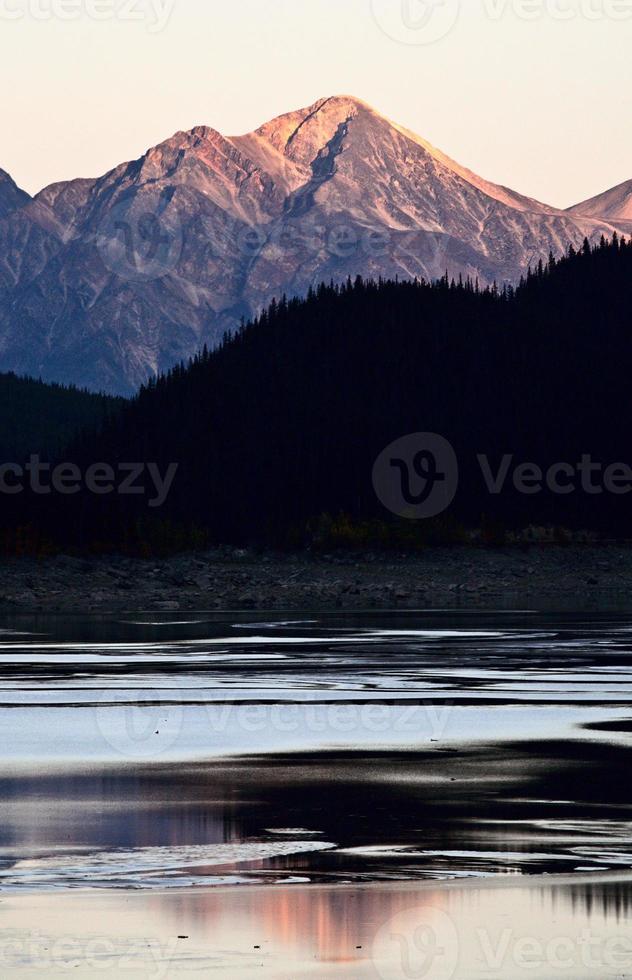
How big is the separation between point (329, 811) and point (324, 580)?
80.9m

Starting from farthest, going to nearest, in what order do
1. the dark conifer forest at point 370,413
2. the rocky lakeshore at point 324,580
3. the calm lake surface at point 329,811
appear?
the dark conifer forest at point 370,413
the rocky lakeshore at point 324,580
the calm lake surface at point 329,811

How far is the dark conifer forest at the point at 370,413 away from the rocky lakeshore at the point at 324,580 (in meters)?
5.64

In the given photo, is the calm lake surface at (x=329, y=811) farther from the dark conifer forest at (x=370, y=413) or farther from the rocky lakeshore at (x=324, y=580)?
the dark conifer forest at (x=370, y=413)

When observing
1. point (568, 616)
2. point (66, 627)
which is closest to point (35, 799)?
point (66, 627)

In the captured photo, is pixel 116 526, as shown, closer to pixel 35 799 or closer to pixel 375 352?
pixel 375 352

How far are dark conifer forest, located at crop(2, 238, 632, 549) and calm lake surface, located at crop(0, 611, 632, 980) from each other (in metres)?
75.4

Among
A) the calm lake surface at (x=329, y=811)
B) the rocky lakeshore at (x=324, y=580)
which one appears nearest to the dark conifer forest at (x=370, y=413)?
the rocky lakeshore at (x=324, y=580)

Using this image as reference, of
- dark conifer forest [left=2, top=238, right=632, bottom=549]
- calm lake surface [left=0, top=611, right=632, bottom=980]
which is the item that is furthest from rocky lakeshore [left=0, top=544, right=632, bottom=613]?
calm lake surface [left=0, top=611, right=632, bottom=980]

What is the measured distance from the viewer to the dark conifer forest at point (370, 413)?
429 ft

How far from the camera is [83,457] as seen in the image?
15975cm

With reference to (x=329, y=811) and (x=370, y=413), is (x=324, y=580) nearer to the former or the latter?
(x=370, y=413)

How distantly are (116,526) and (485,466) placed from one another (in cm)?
3775

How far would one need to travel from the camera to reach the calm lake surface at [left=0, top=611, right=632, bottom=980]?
15.0 m

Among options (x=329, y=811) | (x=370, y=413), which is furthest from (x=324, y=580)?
(x=329, y=811)
